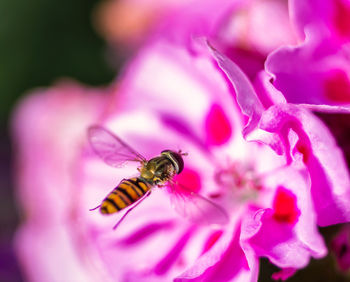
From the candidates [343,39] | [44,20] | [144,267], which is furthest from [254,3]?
[44,20]

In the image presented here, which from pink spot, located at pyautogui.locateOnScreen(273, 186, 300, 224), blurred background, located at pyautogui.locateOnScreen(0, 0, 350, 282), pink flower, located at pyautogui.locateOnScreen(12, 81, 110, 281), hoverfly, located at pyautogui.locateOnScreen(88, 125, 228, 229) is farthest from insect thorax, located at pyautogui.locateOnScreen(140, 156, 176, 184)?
blurred background, located at pyautogui.locateOnScreen(0, 0, 350, 282)

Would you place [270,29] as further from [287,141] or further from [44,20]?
[44,20]

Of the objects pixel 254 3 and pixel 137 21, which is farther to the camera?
pixel 137 21

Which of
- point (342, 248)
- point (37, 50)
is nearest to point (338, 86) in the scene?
point (342, 248)

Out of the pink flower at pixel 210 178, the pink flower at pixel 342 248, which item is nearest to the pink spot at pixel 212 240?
the pink flower at pixel 210 178

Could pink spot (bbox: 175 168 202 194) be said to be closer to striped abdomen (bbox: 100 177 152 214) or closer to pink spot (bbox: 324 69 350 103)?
striped abdomen (bbox: 100 177 152 214)

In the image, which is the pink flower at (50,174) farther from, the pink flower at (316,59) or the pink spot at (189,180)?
the pink flower at (316,59)
